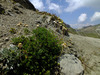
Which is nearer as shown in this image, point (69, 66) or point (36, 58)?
point (36, 58)

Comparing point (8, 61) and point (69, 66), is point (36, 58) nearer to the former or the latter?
point (8, 61)

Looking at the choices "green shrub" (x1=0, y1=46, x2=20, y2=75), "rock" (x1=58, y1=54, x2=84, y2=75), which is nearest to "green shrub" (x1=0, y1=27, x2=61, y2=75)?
"green shrub" (x1=0, y1=46, x2=20, y2=75)

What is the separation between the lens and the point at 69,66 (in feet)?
14.2

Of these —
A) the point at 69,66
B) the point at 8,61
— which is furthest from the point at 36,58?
the point at 69,66

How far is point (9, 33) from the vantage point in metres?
5.04

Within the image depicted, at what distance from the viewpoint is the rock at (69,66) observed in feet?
13.4

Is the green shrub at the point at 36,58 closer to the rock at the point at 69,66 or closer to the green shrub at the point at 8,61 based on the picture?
the green shrub at the point at 8,61

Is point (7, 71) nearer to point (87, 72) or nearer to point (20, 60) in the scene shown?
point (20, 60)

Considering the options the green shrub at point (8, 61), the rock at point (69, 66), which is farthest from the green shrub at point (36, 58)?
the rock at point (69, 66)

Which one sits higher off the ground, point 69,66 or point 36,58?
point 36,58

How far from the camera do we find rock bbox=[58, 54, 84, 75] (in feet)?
13.4

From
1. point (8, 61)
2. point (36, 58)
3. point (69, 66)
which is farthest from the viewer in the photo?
point (69, 66)

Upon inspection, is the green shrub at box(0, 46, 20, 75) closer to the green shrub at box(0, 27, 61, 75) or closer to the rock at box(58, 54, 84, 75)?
the green shrub at box(0, 27, 61, 75)

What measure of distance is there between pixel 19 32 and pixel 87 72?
5.25m
